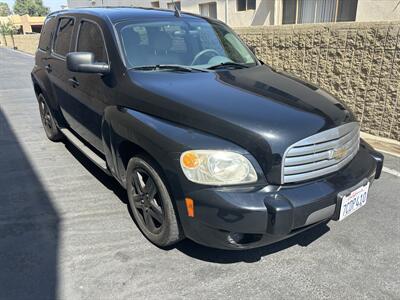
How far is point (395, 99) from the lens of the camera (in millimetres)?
5207

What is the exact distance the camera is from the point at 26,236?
312 cm

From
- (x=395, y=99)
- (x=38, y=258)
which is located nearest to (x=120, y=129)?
(x=38, y=258)

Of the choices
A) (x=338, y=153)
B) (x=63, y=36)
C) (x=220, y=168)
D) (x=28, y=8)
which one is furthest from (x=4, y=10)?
(x=338, y=153)

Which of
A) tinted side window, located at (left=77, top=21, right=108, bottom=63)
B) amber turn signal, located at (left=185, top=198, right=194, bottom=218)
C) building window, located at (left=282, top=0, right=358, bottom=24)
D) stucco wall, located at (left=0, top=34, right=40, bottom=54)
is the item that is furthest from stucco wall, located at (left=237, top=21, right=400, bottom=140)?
stucco wall, located at (left=0, top=34, right=40, bottom=54)

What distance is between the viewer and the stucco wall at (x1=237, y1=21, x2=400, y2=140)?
517cm

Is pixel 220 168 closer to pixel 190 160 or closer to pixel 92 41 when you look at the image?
pixel 190 160

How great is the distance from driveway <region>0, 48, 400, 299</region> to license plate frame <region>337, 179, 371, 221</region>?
0.46 metres

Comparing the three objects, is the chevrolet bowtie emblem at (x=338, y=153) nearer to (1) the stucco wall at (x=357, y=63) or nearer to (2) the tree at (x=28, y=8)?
(1) the stucco wall at (x=357, y=63)

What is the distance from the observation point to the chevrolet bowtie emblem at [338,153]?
8.36 ft

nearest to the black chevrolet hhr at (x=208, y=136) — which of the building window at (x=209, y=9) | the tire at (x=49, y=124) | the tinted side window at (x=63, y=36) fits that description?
the tinted side window at (x=63, y=36)

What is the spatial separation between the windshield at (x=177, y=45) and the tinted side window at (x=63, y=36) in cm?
117

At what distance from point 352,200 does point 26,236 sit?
8.79 ft

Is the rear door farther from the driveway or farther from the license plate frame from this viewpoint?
the license plate frame

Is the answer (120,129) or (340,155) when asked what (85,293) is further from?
(340,155)
